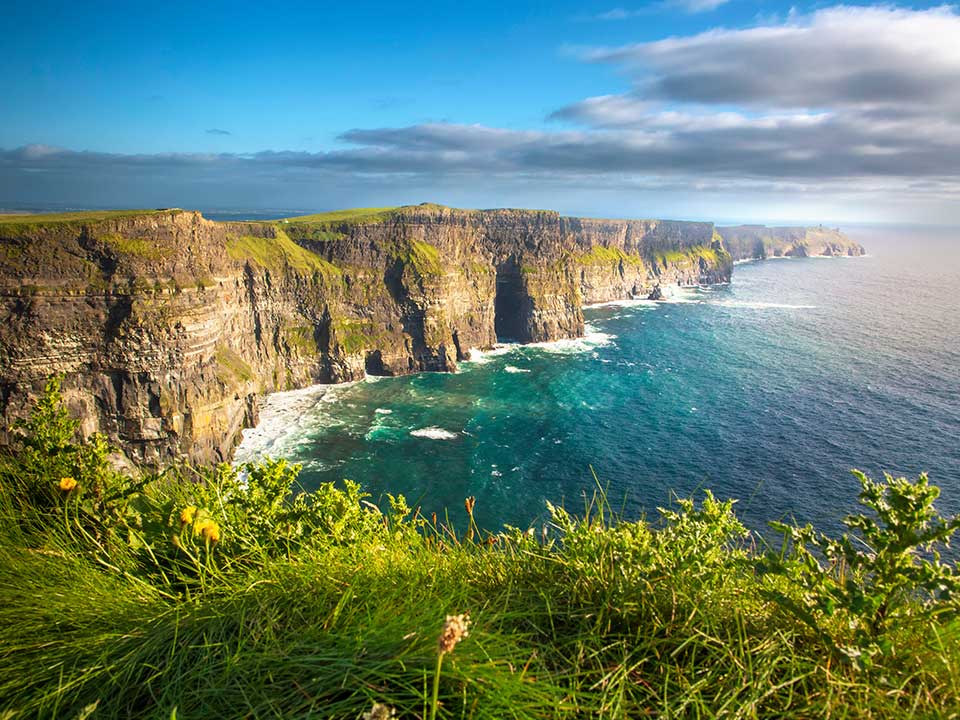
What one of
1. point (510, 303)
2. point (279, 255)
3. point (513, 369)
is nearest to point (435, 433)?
point (513, 369)

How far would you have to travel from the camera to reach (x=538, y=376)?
103812 mm

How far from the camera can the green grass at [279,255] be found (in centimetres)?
9675

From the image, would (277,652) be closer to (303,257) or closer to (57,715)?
(57,715)

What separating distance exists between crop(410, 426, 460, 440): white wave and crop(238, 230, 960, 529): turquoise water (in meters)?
0.42

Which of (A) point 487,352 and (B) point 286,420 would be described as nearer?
(B) point 286,420

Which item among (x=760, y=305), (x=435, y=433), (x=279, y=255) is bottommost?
(x=435, y=433)

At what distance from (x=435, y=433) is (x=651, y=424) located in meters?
30.7

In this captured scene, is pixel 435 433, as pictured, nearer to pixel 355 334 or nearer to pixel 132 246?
pixel 355 334

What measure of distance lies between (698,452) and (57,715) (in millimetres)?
67805

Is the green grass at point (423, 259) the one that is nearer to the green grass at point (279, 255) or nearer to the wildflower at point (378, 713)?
the green grass at point (279, 255)

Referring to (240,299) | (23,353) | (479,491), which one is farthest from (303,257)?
(479,491)

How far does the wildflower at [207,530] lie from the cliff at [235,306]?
854cm

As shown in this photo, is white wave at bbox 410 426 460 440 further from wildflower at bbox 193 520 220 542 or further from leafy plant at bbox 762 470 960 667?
leafy plant at bbox 762 470 960 667

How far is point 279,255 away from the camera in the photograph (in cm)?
10350
